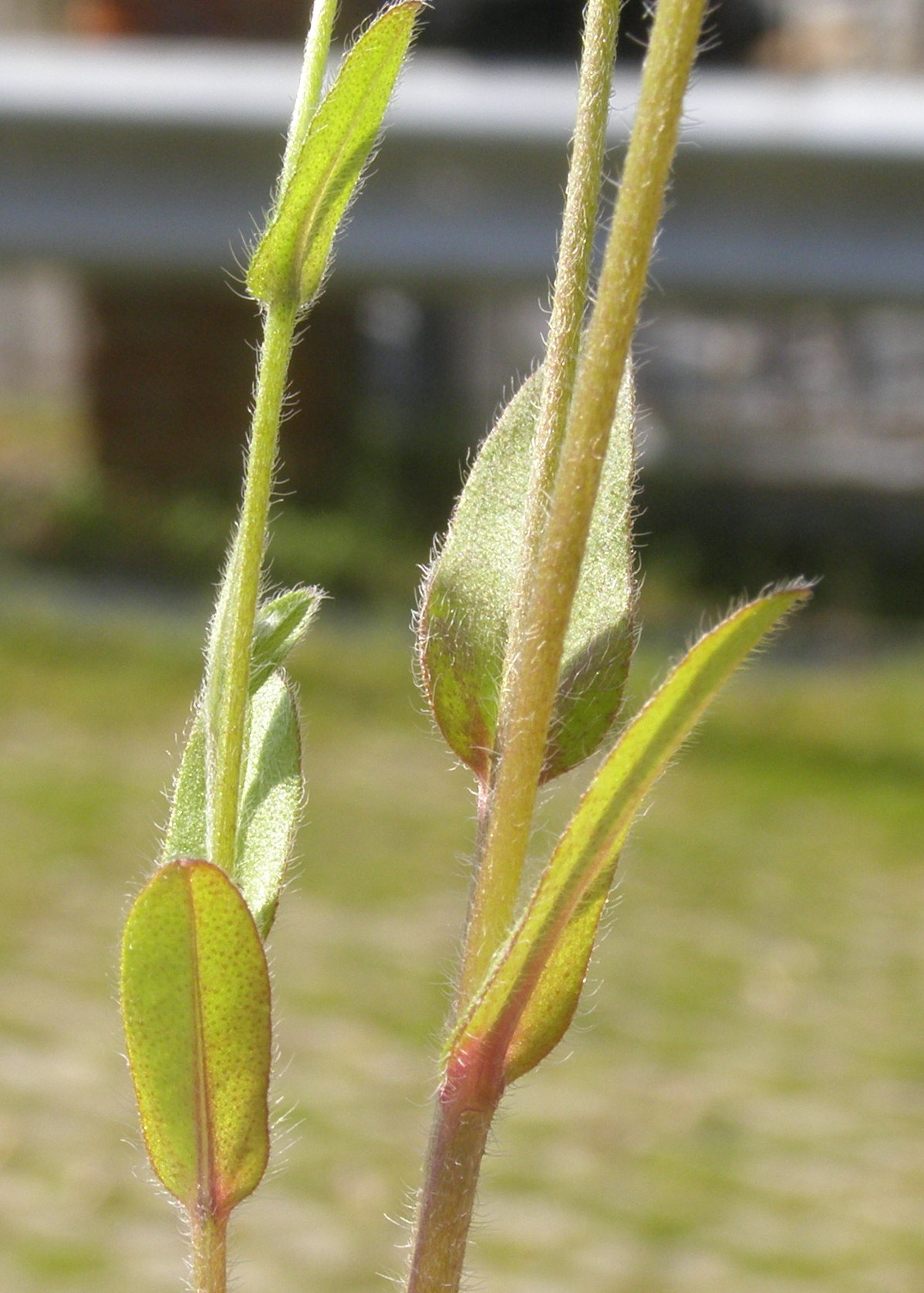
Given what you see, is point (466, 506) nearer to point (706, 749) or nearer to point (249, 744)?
point (249, 744)

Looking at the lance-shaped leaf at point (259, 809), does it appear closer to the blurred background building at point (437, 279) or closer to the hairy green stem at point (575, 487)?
the hairy green stem at point (575, 487)

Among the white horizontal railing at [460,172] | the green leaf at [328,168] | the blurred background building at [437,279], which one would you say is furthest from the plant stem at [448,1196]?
the white horizontal railing at [460,172]

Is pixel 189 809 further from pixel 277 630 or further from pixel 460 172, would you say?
pixel 460 172

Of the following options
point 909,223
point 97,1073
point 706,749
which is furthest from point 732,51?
point 97,1073

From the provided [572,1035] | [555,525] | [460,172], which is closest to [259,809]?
[555,525]

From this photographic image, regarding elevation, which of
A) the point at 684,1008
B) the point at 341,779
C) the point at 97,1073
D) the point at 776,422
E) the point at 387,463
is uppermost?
the point at 776,422

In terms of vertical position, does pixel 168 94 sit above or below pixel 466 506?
above

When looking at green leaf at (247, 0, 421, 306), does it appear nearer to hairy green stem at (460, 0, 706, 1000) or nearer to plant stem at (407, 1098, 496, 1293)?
hairy green stem at (460, 0, 706, 1000)
